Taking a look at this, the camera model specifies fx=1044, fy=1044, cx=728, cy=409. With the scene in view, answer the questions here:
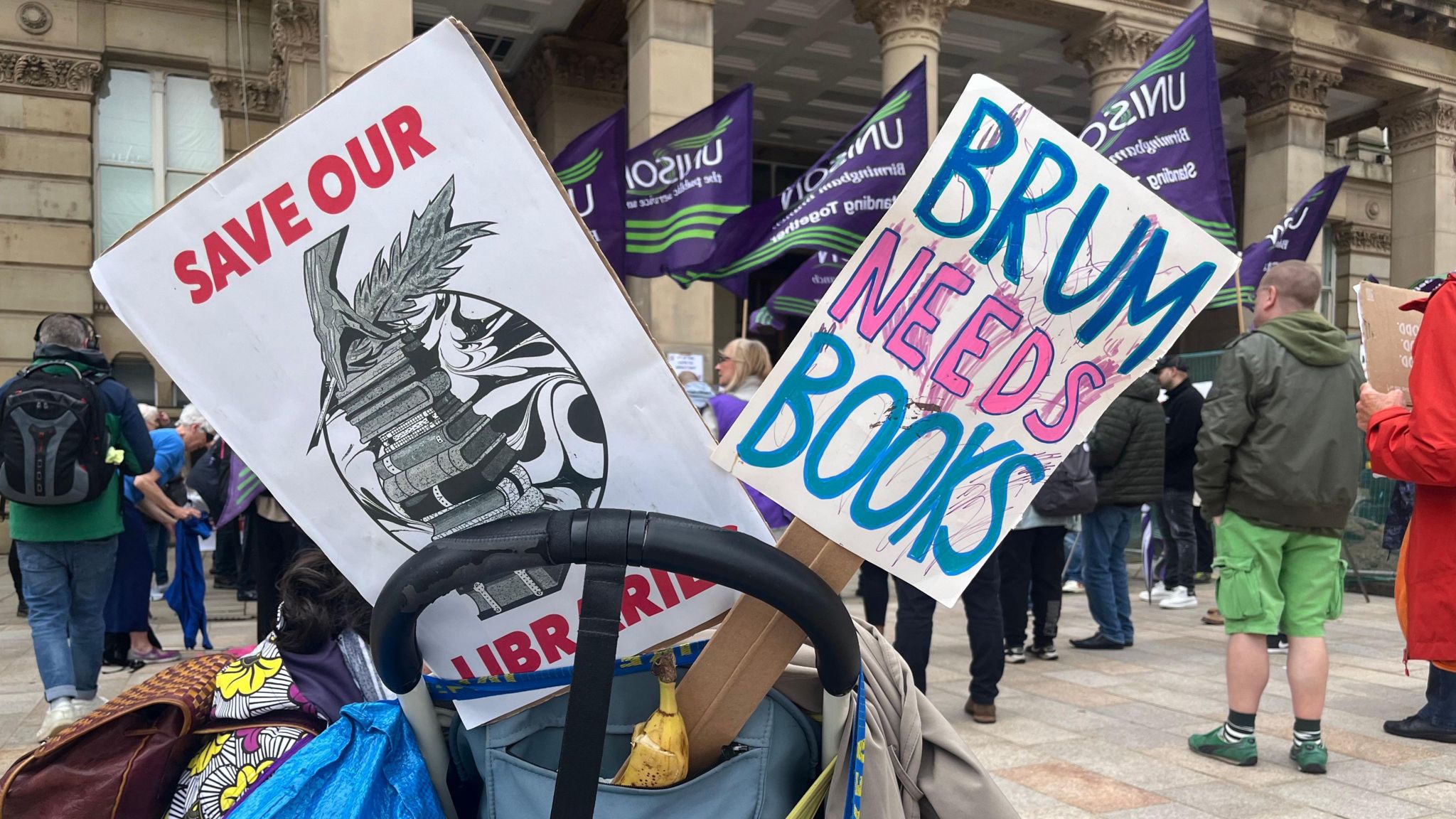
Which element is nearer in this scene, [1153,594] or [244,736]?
[244,736]

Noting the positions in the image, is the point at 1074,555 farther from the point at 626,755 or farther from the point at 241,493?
the point at 626,755

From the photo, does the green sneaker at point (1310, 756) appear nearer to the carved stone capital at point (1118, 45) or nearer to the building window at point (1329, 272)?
the carved stone capital at point (1118, 45)

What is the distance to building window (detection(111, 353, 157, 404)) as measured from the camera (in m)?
15.9

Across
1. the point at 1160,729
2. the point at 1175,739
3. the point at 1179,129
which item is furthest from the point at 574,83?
the point at 1175,739

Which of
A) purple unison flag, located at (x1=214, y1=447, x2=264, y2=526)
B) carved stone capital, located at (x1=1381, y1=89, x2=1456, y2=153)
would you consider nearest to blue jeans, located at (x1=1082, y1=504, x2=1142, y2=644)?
purple unison flag, located at (x1=214, y1=447, x2=264, y2=526)

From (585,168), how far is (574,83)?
9.73 metres

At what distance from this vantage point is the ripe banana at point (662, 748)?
4.21ft

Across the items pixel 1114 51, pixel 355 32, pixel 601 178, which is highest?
pixel 1114 51

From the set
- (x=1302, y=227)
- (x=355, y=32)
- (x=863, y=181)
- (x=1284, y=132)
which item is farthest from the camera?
(x=1284, y=132)

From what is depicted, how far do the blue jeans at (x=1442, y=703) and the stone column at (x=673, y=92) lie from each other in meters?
9.47

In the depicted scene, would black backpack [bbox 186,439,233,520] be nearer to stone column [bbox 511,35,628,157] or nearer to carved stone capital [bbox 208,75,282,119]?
stone column [bbox 511,35,628,157]

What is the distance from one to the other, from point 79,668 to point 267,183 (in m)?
5.49

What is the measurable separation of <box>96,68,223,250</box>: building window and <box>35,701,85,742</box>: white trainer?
42.4 ft

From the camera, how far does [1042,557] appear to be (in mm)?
6957
